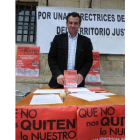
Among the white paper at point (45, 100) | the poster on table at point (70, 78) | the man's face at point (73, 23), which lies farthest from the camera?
the man's face at point (73, 23)

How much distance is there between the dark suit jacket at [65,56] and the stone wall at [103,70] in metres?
1.47

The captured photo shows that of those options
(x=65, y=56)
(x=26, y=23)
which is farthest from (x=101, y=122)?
(x=26, y=23)

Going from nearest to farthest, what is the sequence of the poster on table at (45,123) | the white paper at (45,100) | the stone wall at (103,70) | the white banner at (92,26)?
the poster on table at (45,123)
the white paper at (45,100)
the white banner at (92,26)
the stone wall at (103,70)

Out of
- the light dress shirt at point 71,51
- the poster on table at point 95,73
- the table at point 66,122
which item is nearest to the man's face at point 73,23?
the light dress shirt at point 71,51

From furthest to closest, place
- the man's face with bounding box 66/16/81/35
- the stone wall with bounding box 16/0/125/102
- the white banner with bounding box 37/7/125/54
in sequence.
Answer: the stone wall with bounding box 16/0/125/102 < the white banner with bounding box 37/7/125/54 < the man's face with bounding box 66/16/81/35

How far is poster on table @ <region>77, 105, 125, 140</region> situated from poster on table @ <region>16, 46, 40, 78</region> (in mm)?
2841

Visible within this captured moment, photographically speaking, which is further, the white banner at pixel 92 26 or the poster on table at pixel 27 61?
the poster on table at pixel 27 61

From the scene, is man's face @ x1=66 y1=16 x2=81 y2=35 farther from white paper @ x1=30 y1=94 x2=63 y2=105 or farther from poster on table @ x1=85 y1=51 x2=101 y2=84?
poster on table @ x1=85 y1=51 x2=101 y2=84

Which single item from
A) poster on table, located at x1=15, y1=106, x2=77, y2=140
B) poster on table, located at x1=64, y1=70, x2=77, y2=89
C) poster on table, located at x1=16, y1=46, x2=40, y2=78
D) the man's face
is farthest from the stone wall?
poster on table, located at x1=15, y1=106, x2=77, y2=140

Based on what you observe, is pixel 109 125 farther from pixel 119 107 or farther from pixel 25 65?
pixel 25 65

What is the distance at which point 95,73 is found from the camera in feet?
12.3

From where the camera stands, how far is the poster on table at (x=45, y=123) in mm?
974

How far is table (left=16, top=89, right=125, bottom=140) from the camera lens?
98cm

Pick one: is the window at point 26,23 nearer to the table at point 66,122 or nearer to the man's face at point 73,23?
the man's face at point 73,23
